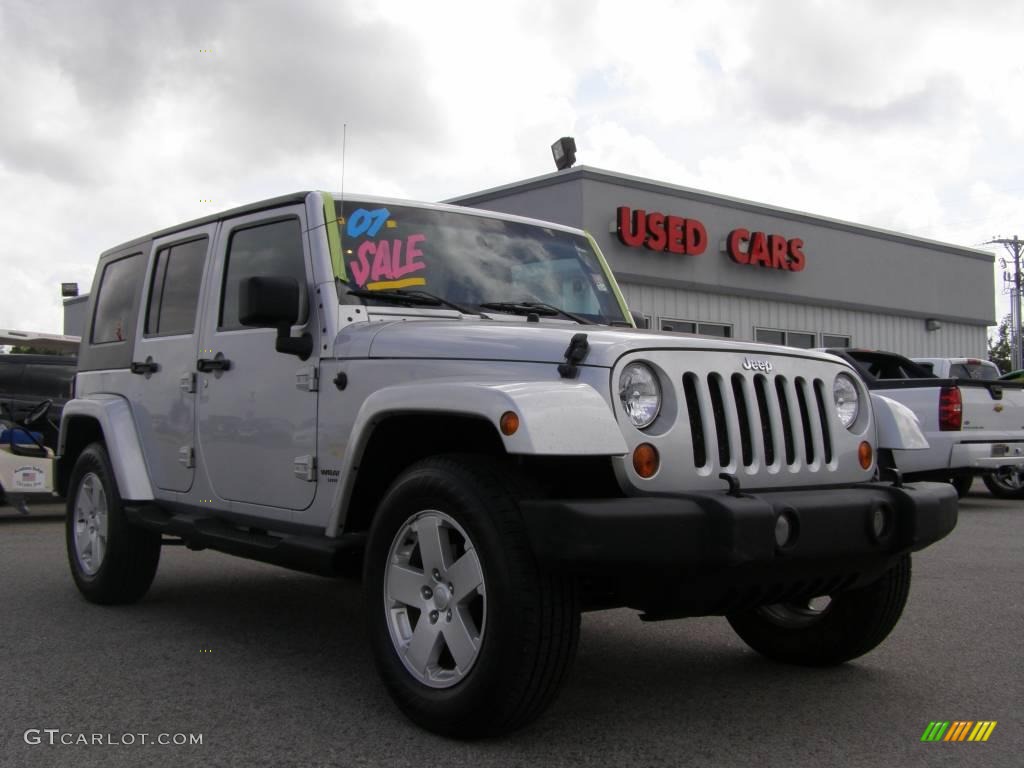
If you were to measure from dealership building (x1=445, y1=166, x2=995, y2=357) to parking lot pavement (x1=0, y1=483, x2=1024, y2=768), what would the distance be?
1078 centimetres

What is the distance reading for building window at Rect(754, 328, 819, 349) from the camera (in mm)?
23203

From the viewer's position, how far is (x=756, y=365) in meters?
3.86

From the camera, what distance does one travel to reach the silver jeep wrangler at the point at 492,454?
3334mm

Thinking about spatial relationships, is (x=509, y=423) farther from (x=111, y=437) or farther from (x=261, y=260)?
(x=111, y=437)

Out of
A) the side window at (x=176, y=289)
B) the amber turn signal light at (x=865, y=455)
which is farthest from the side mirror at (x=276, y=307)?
the amber turn signal light at (x=865, y=455)

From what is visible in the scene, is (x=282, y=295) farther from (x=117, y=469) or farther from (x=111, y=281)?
(x=111, y=281)

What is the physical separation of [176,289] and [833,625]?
3.70 meters

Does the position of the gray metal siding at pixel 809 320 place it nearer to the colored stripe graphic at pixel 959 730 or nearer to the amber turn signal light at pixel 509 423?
the colored stripe graphic at pixel 959 730

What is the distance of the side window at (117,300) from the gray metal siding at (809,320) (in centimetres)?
1369

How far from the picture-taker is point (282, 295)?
169 inches

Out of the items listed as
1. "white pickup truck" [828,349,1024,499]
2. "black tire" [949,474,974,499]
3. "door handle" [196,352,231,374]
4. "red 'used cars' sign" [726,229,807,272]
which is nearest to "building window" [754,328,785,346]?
"red 'used cars' sign" [726,229,807,272]

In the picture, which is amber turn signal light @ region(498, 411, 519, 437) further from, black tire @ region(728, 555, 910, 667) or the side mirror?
black tire @ region(728, 555, 910, 667)

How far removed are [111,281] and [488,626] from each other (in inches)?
169

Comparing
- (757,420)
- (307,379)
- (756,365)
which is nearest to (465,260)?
(307,379)
